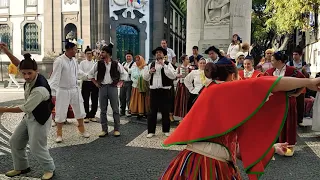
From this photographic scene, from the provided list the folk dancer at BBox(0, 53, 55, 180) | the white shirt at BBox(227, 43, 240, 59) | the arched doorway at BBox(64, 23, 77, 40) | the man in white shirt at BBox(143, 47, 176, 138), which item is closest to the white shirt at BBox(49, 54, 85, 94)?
the man in white shirt at BBox(143, 47, 176, 138)

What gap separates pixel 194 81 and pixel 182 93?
35.8 inches

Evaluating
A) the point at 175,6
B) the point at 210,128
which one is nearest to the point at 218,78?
the point at 210,128

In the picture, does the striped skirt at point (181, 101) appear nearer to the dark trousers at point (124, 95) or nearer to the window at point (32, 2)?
the dark trousers at point (124, 95)

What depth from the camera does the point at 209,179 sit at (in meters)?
2.51

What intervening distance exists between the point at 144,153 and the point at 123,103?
4367 mm

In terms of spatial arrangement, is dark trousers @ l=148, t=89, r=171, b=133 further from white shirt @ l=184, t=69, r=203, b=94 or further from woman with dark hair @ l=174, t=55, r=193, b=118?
woman with dark hair @ l=174, t=55, r=193, b=118

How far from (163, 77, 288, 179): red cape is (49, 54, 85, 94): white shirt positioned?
4.91 m

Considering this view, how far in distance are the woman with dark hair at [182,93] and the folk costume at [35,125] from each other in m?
4.66

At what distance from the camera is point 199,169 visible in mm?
2562

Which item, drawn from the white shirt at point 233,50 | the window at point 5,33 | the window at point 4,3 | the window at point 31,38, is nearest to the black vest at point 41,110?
the white shirt at point 233,50

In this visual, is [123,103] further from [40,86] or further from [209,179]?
[209,179]

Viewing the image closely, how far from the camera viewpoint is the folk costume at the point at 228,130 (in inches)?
93.7

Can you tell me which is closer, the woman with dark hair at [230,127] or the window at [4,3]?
the woman with dark hair at [230,127]

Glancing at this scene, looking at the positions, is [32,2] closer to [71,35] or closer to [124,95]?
[71,35]
